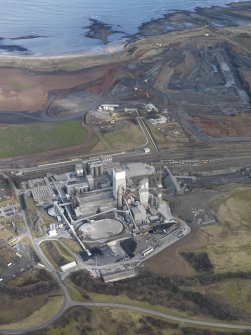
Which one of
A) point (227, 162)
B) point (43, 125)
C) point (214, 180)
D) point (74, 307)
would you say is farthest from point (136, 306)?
point (43, 125)

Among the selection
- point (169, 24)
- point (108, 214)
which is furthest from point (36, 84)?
point (169, 24)

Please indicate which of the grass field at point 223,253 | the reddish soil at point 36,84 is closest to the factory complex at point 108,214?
the grass field at point 223,253

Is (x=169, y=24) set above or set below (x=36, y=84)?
above

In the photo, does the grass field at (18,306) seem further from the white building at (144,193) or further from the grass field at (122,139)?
the grass field at (122,139)

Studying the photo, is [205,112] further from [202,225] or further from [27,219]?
[27,219]

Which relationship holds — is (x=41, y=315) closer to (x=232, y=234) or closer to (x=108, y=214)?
(x=108, y=214)

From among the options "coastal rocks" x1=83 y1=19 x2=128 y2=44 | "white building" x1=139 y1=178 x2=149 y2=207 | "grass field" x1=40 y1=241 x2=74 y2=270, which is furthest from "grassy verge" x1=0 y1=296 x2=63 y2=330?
"coastal rocks" x1=83 y1=19 x2=128 y2=44

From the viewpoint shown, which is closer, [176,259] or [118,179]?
[176,259]
